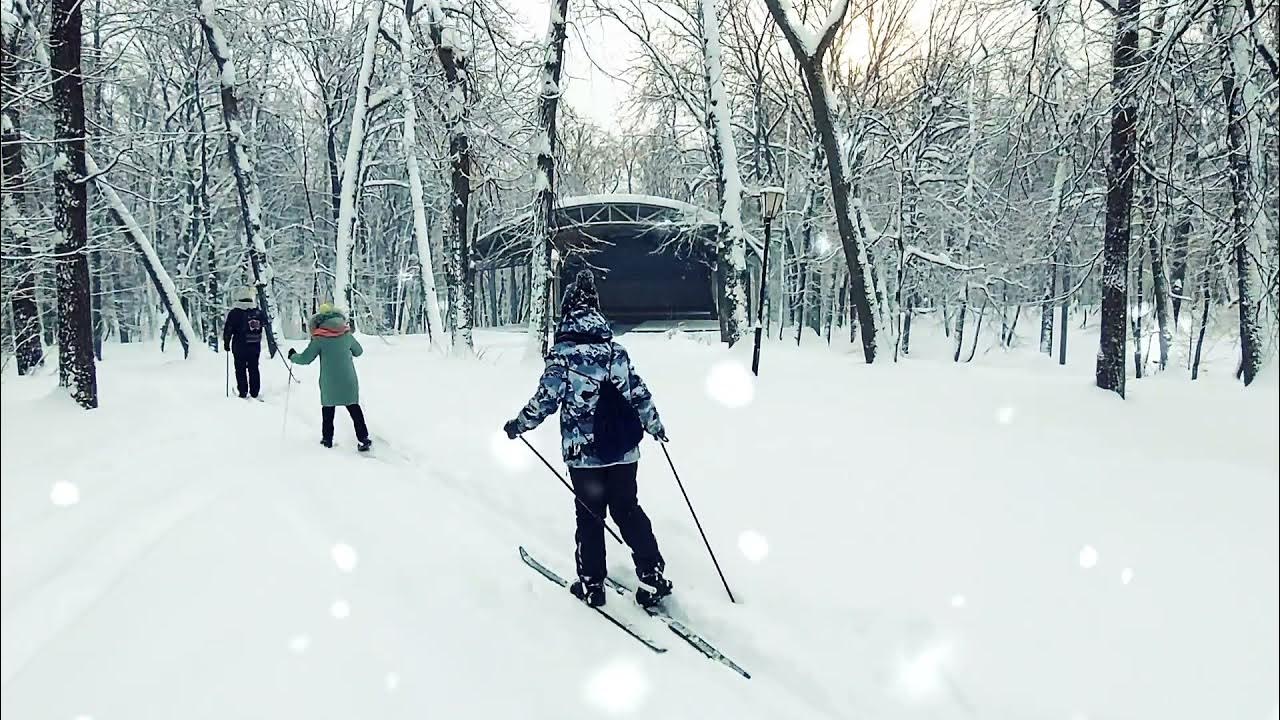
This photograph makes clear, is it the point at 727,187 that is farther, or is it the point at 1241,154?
the point at 727,187

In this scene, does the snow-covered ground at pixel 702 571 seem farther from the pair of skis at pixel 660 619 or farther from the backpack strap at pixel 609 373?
the backpack strap at pixel 609 373

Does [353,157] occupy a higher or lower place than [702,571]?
higher

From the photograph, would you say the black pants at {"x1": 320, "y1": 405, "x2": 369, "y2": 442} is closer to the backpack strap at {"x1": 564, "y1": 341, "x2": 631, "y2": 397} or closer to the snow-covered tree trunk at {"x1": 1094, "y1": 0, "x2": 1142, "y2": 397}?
the backpack strap at {"x1": 564, "y1": 341, "x2": 631, "y2": 397}

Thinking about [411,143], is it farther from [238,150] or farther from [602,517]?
[602,517]

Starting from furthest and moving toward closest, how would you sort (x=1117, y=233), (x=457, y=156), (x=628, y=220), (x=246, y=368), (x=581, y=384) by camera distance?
(x=628, y=220) → (x=457, y=156) → (x=246, y=368) → (x=1117, y=233) → (x=581, y=384)

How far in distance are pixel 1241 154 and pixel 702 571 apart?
25.2ft

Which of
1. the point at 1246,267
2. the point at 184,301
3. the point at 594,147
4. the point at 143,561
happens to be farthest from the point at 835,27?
the point at 594,147

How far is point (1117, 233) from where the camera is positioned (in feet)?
29.2

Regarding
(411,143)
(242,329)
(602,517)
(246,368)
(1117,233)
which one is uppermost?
(411,143)

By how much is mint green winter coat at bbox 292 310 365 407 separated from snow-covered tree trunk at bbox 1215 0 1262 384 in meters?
8.35

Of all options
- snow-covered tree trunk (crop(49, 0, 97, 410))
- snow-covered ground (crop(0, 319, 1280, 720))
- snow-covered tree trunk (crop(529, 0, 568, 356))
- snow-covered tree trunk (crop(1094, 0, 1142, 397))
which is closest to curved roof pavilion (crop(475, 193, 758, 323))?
snow-covered tree trunk (crop(529, 0, 568, 356))

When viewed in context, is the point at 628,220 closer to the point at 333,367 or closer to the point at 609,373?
the point at 333,367

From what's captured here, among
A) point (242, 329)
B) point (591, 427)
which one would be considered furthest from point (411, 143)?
point (591, 427)

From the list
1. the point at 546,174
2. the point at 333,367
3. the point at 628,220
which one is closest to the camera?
the point at 333,367
